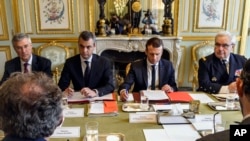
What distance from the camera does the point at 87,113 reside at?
1744 millimetres

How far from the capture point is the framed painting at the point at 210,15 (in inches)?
162

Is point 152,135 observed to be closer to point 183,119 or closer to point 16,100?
point 183,119

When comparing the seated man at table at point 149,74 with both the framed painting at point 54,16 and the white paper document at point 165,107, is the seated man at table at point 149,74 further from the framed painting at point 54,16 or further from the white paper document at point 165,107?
the framed painting at point 54,16

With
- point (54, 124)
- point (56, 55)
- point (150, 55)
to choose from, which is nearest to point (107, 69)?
point (150, 55)

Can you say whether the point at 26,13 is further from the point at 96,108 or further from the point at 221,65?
the point at 221,65

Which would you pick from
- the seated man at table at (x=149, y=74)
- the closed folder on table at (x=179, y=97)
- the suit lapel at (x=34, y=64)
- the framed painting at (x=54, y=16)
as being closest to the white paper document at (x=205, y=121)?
the closed folder on table at (x=179, y=97)

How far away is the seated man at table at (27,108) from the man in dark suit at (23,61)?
5.25ft

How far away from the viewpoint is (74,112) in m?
1.77

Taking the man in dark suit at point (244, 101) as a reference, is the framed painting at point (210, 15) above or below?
above

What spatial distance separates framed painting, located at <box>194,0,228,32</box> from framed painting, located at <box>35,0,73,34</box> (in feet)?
6.70

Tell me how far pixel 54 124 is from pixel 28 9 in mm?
3500

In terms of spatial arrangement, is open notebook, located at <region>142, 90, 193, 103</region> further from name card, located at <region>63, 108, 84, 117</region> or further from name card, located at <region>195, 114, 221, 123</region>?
name card, located at <region>63, 108, 84, 117</region>

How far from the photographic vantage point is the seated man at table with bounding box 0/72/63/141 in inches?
35.8

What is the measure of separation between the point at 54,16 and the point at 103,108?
8.81 feet
